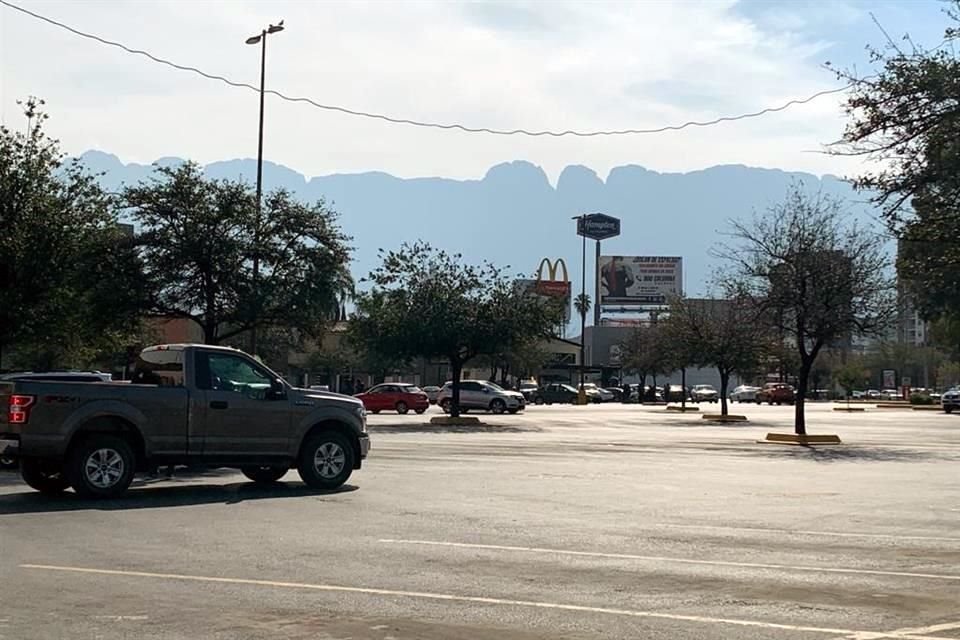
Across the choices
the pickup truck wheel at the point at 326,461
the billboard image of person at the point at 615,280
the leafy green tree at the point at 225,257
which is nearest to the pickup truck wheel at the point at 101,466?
the pickup truck wheel at the point at 326,461

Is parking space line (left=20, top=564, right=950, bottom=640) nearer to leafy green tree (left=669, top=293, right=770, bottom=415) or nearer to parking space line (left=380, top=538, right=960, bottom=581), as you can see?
parking space line (left=380, top=538, right=960, bottom=581)

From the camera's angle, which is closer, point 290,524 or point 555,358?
point 290,524

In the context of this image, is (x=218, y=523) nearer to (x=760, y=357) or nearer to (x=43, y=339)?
(x=43, y=339)

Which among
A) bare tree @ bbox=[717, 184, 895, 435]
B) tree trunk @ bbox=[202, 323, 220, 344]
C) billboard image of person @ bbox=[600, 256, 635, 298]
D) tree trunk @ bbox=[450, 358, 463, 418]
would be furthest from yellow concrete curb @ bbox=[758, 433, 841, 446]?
billboard image of person @ bbox=[600, 256, 635, 298]

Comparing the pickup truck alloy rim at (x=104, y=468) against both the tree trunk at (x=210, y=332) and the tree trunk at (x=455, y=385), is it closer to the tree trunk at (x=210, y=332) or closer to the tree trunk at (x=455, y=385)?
the tree trunk at (x=210, y=332)

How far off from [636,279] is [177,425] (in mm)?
114190

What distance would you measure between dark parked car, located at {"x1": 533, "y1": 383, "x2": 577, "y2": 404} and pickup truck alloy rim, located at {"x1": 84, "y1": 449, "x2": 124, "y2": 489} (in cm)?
5947

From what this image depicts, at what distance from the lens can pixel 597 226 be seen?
126 m

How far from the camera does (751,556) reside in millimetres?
11234

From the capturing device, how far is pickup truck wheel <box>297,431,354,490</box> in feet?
55.3

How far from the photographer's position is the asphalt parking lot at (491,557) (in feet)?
26.7

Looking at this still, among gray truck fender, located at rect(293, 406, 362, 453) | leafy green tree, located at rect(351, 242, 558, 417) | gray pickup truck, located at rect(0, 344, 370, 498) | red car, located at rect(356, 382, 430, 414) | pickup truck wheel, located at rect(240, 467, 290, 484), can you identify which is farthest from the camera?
red car, located at rect(356, 382, 430, 414)

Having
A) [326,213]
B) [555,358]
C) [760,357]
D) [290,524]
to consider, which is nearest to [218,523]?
[290,524]

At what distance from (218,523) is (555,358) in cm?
8398
